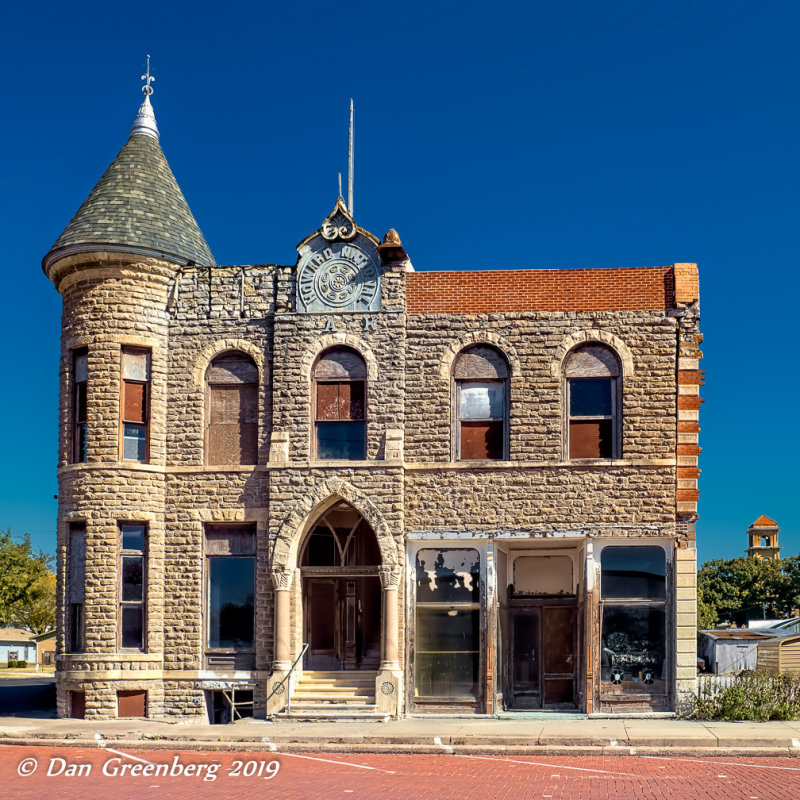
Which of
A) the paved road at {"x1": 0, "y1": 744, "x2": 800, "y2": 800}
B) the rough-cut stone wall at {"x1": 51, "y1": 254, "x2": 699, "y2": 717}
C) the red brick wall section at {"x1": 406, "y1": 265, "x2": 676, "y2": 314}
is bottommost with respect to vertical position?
the paved road at {"x1": 0, "y1": 744, "x2": 800, "y2": 800}

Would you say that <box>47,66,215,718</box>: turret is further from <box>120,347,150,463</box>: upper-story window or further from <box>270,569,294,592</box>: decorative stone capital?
<box>270,569,294,592</box>: decorative stone capital

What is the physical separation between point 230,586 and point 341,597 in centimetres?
249

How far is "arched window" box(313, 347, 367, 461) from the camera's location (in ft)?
81.2

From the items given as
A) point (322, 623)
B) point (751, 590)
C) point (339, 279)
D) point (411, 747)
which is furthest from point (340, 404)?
point (751, 590)

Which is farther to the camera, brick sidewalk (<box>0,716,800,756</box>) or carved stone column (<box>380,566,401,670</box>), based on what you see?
carved stone column (<box>380,566,401,670</box>)

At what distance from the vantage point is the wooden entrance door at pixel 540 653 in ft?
83.3

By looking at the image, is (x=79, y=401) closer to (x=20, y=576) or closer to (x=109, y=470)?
(x=109, y=470)

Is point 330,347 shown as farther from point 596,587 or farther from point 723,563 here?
point 723,563

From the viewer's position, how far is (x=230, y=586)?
82.0ft

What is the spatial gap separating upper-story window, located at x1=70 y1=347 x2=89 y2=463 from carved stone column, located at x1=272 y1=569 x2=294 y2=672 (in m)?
4.84

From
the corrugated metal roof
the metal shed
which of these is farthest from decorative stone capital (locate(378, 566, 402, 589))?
the corrugated metal roof

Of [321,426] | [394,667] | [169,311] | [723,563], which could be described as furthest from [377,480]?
[723,563]

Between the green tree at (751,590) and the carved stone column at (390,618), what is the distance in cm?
6849

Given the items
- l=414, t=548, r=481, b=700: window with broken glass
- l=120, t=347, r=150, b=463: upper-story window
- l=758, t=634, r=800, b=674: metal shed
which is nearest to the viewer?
l=414, t=548, r=481, b=700: window with broken glass
